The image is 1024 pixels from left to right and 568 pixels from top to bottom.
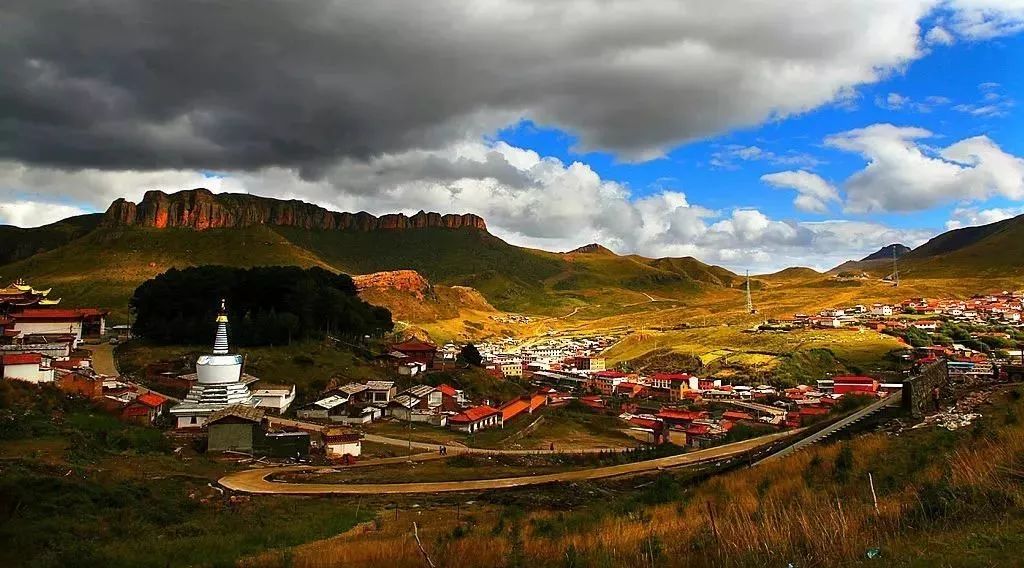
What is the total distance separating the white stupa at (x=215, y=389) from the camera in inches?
1451

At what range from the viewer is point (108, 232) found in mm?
164000

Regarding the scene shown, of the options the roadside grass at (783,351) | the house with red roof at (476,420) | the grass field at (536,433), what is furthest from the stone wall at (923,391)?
the roadside grass at (783,351)

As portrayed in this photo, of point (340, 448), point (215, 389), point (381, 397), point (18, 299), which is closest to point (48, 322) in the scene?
point (18, 299)

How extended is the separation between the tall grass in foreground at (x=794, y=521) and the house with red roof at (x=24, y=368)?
98.2 ft

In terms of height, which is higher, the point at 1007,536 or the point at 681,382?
the point at 1007,536

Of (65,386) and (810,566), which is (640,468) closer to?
(810,566)

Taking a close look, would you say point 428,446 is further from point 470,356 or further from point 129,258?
point 129,258

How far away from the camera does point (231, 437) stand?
3266cm

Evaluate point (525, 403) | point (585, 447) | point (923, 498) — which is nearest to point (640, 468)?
point (585, 447)

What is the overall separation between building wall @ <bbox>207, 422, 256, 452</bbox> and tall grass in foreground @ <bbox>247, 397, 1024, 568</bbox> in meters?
21.1

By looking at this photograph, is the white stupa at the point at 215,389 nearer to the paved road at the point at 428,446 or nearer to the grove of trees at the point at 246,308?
the paved road at the point at 428,446

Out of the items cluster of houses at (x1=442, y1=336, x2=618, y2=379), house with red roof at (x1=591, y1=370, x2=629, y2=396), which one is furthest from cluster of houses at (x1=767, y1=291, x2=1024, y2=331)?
house with red roof at (x1=591, y1=370, x2=629, y2=396)

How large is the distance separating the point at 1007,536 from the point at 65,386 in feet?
136

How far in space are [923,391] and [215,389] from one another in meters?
37.5
